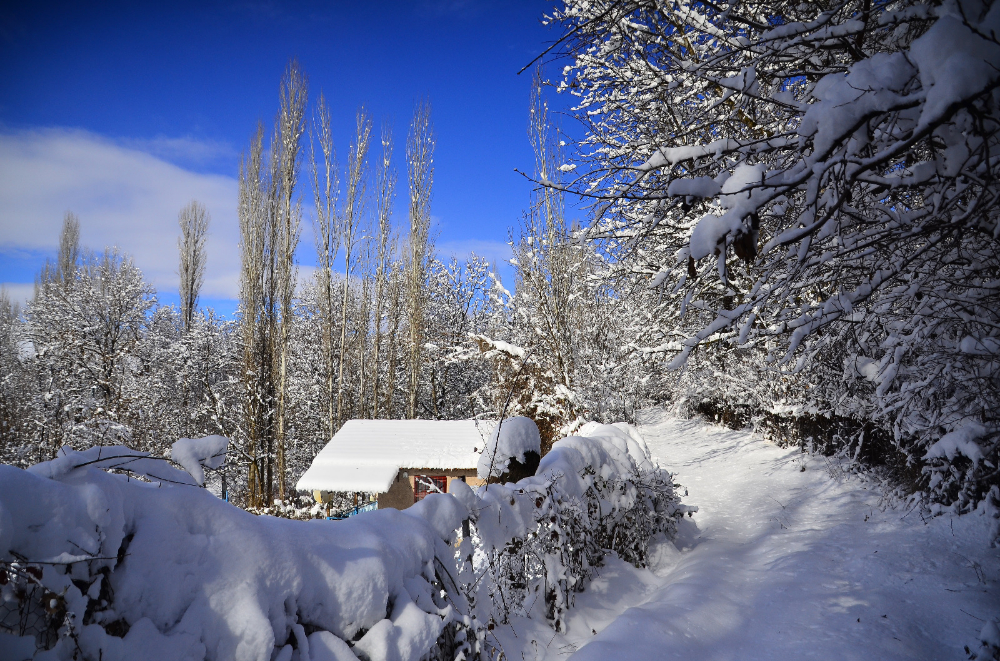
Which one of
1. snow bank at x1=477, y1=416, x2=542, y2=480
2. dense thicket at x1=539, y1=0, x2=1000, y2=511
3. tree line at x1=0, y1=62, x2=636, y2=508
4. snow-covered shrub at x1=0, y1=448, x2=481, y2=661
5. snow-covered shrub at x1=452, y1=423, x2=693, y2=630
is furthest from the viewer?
tree line at x1=0, y1=62, x2=636, y2=508

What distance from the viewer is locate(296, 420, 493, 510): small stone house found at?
48.8 feet

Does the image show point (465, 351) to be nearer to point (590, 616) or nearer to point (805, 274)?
point (590, 616)

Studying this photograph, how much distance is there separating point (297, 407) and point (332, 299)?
7.63 m

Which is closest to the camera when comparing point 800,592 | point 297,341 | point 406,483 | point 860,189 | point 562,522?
point 860,189

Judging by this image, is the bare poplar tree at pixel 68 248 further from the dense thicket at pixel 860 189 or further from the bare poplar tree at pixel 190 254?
the dense thicket at pixel 860 189

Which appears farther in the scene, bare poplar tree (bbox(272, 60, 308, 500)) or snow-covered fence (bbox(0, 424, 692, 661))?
bare poplar tree (bbox(272, 60, 308, 500))

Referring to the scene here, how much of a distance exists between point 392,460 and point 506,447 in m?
11.2

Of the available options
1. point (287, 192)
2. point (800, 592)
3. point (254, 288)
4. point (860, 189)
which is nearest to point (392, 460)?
point (254, 288)

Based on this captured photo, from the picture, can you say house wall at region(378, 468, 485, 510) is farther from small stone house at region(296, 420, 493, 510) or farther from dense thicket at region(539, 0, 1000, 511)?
dense thicket at region(539, 0, 1000, 511)

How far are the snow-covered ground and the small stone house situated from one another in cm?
932

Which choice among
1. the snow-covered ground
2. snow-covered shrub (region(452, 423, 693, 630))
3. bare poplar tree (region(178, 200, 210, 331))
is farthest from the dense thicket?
bare poplar tree (region(178, 200, 210, 331))

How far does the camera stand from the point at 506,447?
4.95 meters

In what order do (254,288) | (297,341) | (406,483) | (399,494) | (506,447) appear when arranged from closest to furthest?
(506,447), (399,494), (406,483), (254,288), (297,341)

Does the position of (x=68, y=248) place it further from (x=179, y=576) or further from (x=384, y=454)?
(x=179, y=576)
